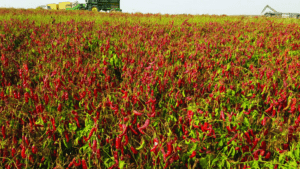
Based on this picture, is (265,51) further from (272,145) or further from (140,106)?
(140,106)

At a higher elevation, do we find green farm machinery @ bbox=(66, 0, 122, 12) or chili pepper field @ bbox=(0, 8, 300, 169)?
green farm machinery @ bbox=(66, 0, 122, 12)

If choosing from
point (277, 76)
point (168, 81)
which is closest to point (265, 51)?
point (277, 76)

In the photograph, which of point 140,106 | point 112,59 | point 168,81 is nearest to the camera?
point 140,106

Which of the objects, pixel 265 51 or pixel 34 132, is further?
pixel 265 51

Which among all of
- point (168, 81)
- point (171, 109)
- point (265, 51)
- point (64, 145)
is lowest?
point (64, 145)

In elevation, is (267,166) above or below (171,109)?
below

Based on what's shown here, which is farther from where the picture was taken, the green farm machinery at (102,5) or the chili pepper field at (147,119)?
the green farm machinery at (102,5)

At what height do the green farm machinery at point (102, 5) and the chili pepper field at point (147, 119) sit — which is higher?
the green farm machinery at point (102, 5)

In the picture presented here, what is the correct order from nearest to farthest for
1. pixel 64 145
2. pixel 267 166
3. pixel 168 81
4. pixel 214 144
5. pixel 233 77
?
pixel 267 166
pixel 214 144
pixel 64 145
pixel 168 81
pixel 233 77

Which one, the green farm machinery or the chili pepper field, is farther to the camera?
Result: the green farm machinery

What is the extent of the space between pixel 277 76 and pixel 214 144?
59.9 inches

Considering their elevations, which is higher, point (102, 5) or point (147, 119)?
point (102, 5)

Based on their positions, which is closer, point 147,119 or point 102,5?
point 147,119

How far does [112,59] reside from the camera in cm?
303
